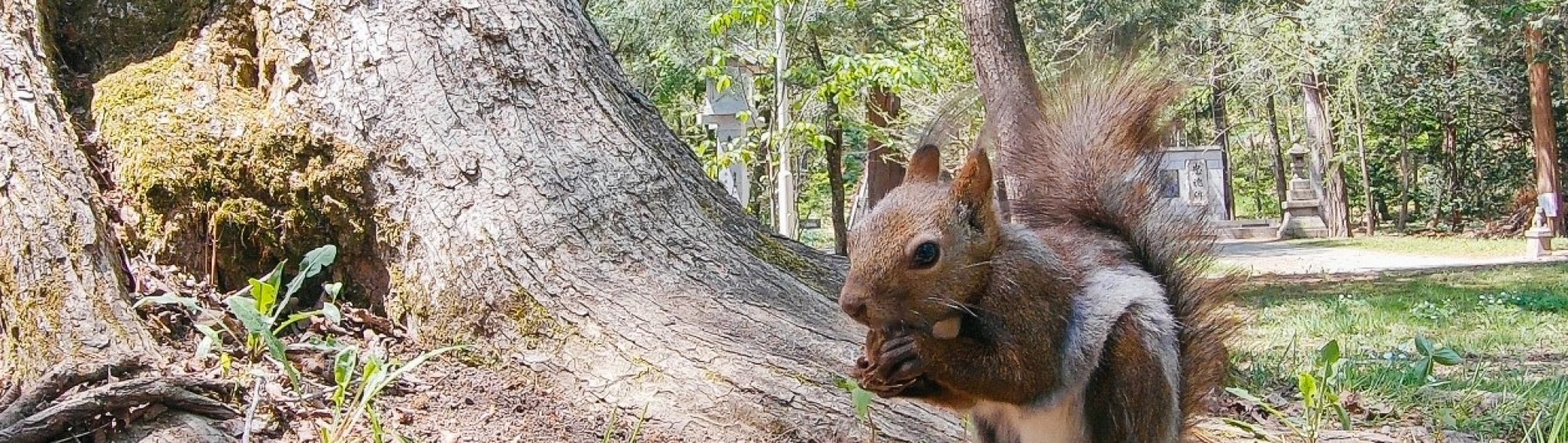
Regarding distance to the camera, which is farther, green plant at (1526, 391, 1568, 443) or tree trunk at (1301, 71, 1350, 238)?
tree trunk at (1301, 71, 1350, 238)

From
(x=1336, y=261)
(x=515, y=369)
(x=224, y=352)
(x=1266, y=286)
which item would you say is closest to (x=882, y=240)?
(x=515, y=369)

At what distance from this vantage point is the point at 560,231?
6.62ft

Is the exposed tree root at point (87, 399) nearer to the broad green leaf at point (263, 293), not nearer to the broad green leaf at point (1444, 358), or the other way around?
the broad green leaf at point (263, 293)

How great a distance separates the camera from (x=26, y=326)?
1754mm

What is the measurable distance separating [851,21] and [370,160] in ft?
27.4

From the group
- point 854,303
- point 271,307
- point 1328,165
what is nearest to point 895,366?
point 854,303

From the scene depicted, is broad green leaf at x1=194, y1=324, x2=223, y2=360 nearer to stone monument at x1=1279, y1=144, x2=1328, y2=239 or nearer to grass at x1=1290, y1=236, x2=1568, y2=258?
grass at x1=1290, y1=236, x2=1568, y2=258

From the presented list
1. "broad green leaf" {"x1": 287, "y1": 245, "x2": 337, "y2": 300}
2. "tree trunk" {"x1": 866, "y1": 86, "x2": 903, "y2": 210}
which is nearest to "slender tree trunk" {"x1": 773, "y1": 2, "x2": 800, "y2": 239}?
"tree trunk" {"x1": 866, "y1": 86, "x2": 903, "y2": 210}

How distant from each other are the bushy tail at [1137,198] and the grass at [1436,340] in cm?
17

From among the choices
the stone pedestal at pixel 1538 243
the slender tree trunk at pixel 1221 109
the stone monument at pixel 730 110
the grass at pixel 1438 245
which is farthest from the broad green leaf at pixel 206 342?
the grass at pixel 1438 245

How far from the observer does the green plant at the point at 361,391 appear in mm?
1685

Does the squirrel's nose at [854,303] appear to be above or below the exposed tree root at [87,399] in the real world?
above

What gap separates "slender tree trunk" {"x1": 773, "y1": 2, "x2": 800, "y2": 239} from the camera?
8133mm

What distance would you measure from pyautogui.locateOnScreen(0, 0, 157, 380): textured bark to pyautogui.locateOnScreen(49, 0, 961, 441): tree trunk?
0.19ft
